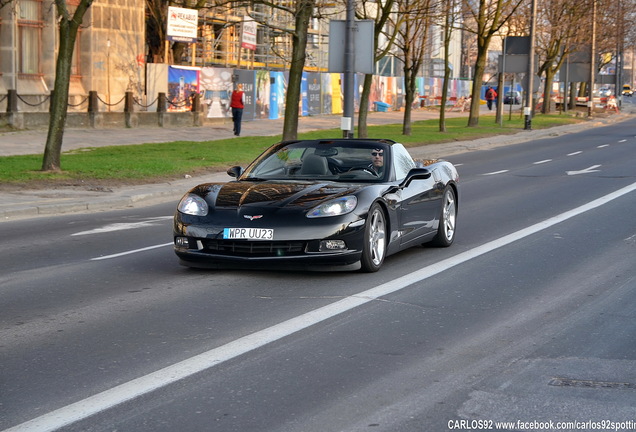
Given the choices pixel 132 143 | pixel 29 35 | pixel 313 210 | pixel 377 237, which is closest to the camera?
pixel 313 210

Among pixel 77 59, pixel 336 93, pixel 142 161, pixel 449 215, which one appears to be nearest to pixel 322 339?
pixel 449 215

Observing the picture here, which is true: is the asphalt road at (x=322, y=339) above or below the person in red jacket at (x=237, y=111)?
below

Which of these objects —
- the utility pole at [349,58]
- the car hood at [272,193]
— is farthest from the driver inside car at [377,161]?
the utility pole at [349,58]

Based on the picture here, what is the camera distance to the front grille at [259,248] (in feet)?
30.4

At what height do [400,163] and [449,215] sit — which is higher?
[400,163]

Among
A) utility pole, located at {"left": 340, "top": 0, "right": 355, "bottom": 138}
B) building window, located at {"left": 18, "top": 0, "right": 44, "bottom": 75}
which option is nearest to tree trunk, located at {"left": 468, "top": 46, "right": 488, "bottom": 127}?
building window, located at {"left": 18, "top": 0, "right": 44, "bottom": 75}

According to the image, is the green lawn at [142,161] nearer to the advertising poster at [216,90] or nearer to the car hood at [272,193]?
the advertising poster at [216,90]

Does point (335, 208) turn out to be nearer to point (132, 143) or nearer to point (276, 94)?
point (132, 143)

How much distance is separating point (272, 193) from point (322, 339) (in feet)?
9.97

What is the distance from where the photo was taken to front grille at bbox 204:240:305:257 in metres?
9.26

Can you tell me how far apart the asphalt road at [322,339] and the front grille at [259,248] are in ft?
0.85

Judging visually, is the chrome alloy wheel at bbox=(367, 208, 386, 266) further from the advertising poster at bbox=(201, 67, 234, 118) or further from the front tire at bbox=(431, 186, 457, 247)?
the advertising poster at bbox=(201, 67, 234, 118)

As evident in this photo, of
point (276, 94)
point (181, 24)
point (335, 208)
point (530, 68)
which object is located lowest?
point (335, 208)

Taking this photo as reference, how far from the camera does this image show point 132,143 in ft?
102
